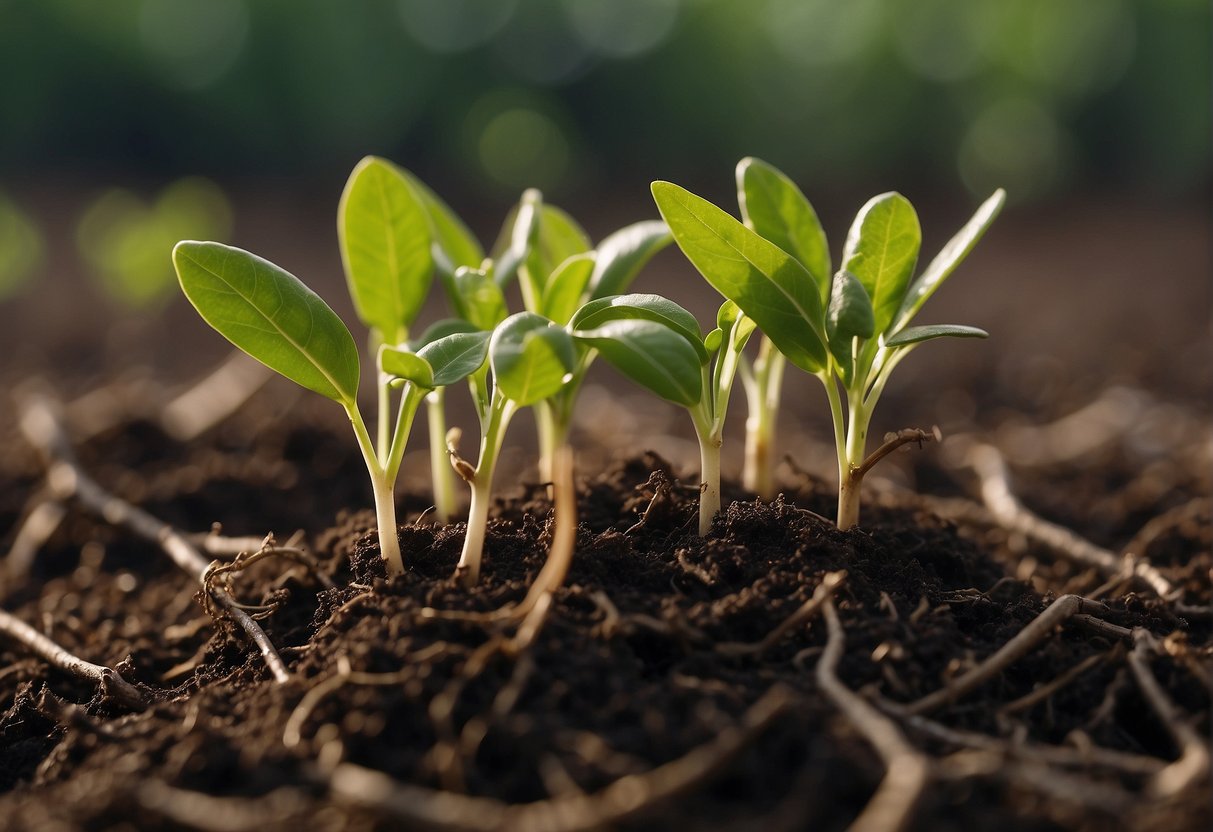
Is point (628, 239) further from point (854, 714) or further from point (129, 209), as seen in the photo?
point (129, 209)

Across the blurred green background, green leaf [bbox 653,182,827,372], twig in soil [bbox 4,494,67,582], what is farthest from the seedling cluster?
the blurred green background

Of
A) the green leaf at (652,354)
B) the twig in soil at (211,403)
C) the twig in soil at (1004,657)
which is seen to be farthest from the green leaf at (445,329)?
the twig in soil at (211,403)

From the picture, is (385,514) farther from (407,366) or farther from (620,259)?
(620,259)

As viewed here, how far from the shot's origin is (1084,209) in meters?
9.57

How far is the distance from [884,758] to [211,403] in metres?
2.46

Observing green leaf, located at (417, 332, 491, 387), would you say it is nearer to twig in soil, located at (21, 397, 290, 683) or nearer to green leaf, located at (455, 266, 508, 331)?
green leaf, located at (455, 266, 508, 331)

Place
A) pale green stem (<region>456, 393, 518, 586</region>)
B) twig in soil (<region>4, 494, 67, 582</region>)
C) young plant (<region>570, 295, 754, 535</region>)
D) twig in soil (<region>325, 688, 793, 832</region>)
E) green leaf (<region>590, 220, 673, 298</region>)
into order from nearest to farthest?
twig in soil (<region>325, 688, 793, 832</region>)
young plant (<region>570, 295, 754, 535</region>)
pale green stem (<region>456, 393, 518, 586</region>)
green leaf (<region>590, 220, 673, 298</region>)
twig in soil (<region>4, 494, 67, 582</region>)

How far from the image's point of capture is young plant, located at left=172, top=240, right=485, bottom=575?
4.53 ft

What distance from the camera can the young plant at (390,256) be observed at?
164cm

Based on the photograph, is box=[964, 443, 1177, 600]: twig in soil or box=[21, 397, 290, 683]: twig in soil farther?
box=[964, 443, 1177, 600]: twig in soil

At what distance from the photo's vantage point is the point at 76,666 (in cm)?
156

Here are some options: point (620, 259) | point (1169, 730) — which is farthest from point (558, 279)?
point (1169, 730)

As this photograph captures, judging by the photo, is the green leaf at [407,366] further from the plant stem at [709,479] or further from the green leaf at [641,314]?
the plant stem at [709,479]

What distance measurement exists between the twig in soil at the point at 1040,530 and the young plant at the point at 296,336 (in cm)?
121
